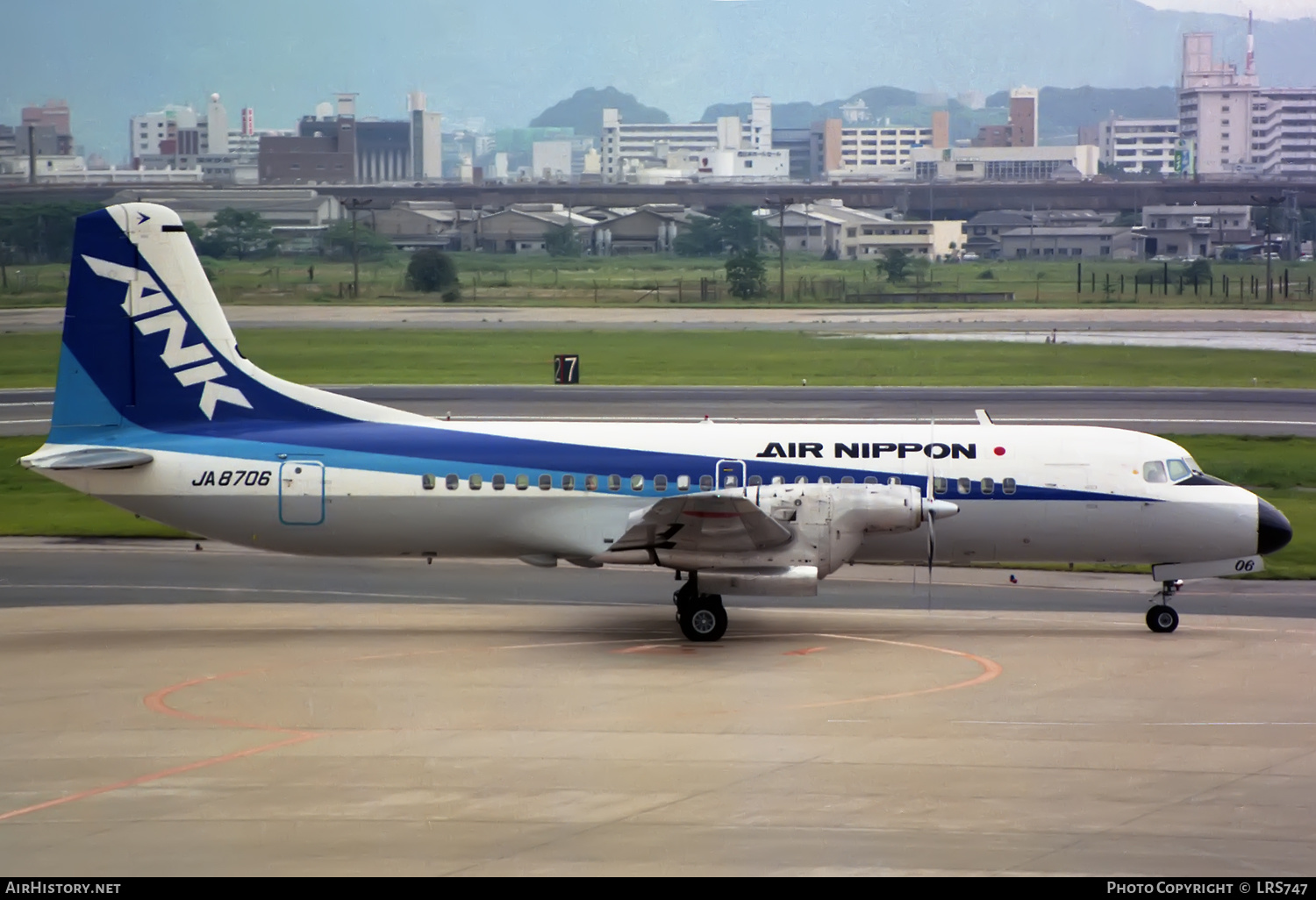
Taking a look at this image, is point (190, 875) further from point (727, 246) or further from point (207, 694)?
point (727, 246)

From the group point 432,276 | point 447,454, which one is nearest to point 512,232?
point 432,276

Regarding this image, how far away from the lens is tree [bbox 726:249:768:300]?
9744cm

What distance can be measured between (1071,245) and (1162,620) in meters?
132

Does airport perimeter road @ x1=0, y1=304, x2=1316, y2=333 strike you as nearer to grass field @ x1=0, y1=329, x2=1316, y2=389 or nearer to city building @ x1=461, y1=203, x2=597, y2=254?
grass field @ x1=0, y1=329, x2=1316, y2=389

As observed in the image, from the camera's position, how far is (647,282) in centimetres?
11019

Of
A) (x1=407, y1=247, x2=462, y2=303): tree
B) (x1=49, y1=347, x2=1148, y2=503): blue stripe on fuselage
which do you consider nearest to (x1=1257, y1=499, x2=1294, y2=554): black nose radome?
(x1=49, y1=347, x2=1148, y2=503): blue stripe on fuselage

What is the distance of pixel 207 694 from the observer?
65.2ft

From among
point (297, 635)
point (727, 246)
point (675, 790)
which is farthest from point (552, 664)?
point (727, 246)

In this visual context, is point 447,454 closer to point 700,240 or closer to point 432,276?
point 432,276

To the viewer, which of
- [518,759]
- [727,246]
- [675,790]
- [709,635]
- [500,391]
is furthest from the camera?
[727,246]

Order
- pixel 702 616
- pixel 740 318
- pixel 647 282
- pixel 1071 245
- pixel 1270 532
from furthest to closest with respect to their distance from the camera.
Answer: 1. pixel 1071 245
2. pixel 647 282
3. pixel 740 318
4. pixel 1270 532
5. pixel 702 616

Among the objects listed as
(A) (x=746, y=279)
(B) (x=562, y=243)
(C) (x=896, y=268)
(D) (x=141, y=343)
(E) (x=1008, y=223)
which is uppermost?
(E) (x=1008, y=223)

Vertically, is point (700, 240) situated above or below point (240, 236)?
above

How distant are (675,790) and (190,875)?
5.02 meters
